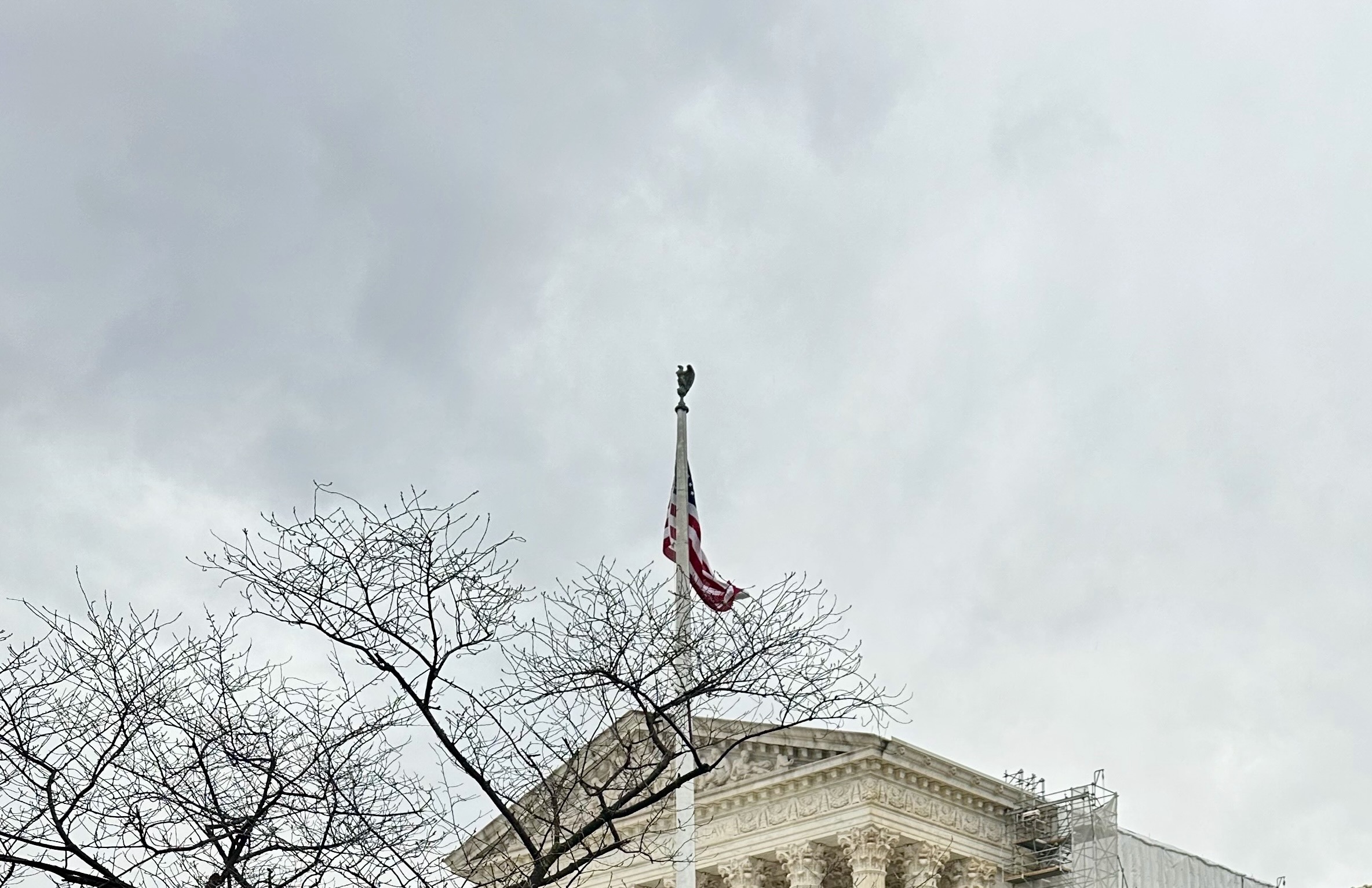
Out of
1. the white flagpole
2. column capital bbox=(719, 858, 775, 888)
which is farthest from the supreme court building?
the white flagpole

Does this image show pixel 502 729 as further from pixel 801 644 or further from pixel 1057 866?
pixel 1057 866

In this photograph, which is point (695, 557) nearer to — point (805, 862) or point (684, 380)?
point (684, 380)

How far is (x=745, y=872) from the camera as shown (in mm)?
38219

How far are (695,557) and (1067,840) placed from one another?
21.5 meters

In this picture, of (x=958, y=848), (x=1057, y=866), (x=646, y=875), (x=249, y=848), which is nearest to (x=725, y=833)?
(x=646, y=875)

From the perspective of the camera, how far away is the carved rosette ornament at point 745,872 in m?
38.2

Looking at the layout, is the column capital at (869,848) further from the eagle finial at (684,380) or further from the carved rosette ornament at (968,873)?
the eagle finial at (684,380)

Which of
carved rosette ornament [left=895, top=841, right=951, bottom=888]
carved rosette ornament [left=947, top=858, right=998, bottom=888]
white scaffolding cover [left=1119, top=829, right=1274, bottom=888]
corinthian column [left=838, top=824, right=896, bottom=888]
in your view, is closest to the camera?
corinthian column [left=838, top=824, right=896, bottom=888]

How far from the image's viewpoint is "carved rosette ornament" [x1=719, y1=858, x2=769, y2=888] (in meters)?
38.2

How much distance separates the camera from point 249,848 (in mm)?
10766

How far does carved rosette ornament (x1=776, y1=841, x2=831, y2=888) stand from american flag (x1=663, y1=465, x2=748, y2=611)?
1683 cm

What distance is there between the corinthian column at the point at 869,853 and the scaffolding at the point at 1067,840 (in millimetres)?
5089

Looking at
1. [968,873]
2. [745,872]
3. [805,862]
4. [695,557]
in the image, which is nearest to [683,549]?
[695,557]

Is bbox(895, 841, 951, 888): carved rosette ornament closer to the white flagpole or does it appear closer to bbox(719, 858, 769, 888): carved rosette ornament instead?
bbox(719, 858, 769, 888): carved rosette ornament
